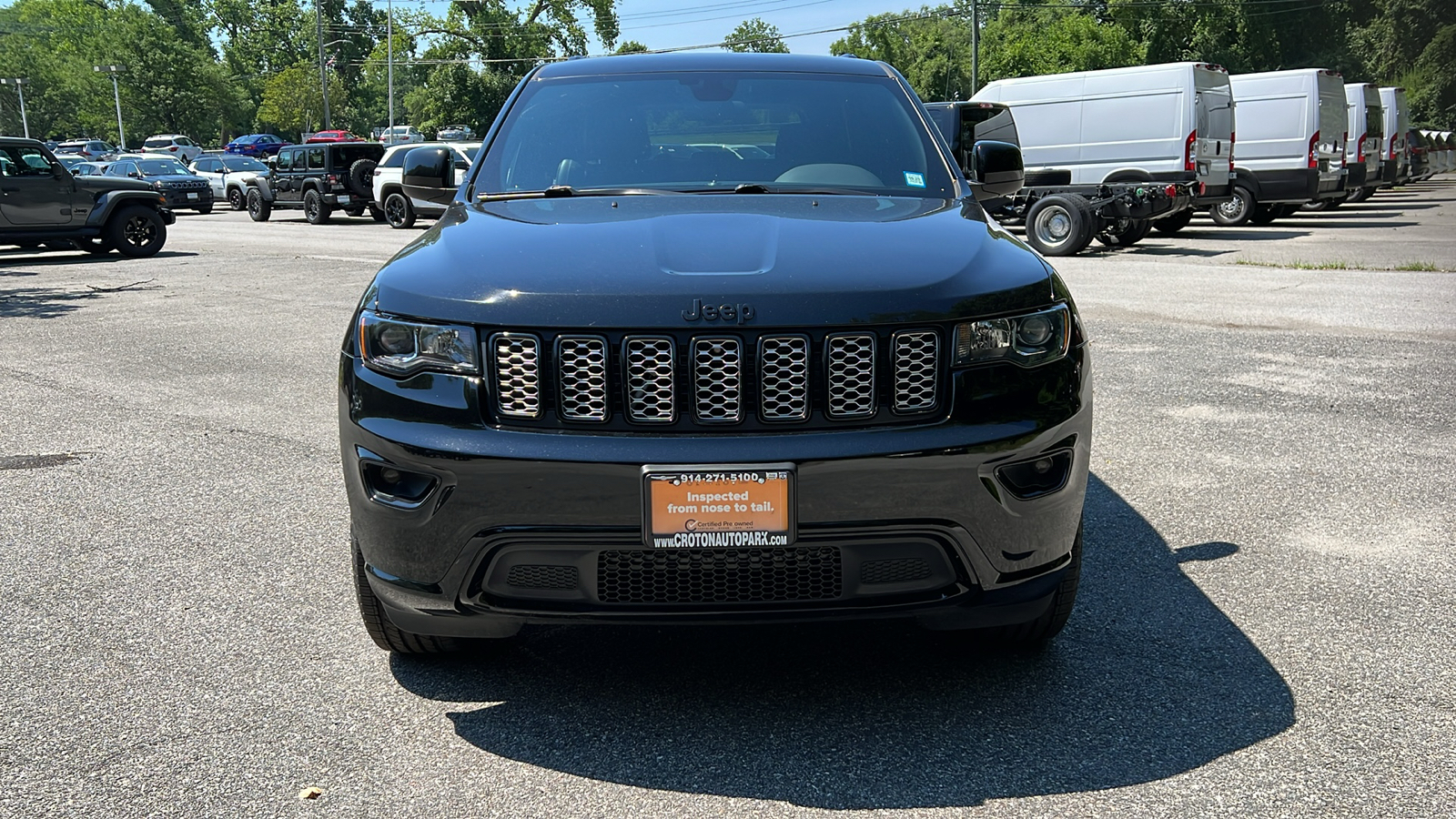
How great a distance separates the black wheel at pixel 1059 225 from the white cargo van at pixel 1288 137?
6093mm

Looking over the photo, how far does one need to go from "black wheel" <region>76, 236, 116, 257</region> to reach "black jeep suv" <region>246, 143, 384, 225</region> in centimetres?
776

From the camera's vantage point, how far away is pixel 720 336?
2.82 meters

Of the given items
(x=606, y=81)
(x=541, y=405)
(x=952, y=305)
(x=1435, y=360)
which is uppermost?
(x=606, y=81)

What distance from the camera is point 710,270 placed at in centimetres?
292

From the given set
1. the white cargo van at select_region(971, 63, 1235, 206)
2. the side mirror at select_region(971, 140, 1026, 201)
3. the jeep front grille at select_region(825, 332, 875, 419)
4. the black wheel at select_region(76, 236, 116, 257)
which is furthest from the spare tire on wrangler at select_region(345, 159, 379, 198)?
the jeep front grille at select_region(825, 332, 875, 419)

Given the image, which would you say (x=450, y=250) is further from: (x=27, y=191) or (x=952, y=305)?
(x=27, y=191)

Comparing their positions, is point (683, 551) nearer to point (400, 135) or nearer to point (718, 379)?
point (718, 379)

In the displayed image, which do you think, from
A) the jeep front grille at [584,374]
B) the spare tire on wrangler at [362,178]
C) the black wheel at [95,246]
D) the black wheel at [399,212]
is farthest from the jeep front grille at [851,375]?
the spare tire on wrangler at [362,178]

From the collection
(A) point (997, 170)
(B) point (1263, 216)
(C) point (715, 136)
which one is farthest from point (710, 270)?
(B) point (1263, 216)

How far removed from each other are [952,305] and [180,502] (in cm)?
361

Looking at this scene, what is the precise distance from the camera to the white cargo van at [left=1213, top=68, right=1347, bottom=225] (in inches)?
823

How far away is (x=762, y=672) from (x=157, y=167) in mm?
35105

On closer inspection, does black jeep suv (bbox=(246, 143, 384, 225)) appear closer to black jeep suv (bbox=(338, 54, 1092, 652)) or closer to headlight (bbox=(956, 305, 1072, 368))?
black jeep suv (bbox=(338, 54, 1092, 652))

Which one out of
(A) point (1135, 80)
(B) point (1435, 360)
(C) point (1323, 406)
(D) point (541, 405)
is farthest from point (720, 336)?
(A) point (1135, 80)
